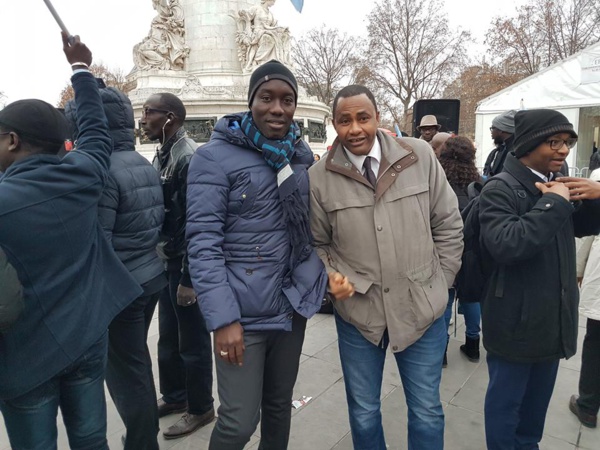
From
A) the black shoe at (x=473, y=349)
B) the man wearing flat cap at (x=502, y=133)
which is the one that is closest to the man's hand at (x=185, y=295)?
the black shoe at (x=473, y=349)

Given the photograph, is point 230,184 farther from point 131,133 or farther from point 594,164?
point 594,164

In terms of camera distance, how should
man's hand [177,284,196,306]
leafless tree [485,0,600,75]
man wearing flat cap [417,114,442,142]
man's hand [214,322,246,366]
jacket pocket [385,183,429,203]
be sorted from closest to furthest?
man's hand [214,322,246,366] < jacket pocket [385,183,429,203] < man's hand [177,284,196,306] < man wearing flat cap [417,114,442,142] < leafless tree [485,0,600,75]

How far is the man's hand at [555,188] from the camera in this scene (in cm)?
207

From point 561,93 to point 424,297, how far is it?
13.8 m

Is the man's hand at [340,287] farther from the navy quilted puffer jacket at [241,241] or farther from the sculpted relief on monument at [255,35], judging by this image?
the sculpted relief on monument at [255,35]

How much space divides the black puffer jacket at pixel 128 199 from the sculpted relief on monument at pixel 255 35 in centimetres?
1479

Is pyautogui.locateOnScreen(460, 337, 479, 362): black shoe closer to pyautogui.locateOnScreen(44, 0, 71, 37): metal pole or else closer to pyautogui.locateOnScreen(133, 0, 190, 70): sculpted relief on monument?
pyautogui.locateOnScreen(44, 0, 71, 37): metal pole

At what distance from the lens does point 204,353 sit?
313 centimetres

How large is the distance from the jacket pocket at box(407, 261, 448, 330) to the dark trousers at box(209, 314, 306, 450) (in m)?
0.59

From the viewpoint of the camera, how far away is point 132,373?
99.9 inches

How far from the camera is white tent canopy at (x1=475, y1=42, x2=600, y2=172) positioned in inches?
485

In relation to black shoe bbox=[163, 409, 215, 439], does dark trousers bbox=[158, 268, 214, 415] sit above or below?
above

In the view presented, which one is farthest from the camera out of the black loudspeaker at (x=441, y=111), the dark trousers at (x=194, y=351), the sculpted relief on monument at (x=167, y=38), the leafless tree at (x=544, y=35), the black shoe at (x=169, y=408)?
the leafless tree at (x=544, y=35)

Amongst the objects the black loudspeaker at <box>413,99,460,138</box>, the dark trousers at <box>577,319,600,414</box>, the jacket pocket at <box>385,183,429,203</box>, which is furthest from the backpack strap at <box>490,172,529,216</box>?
the black loudspeaker at <box>413,99,460,138</box>
